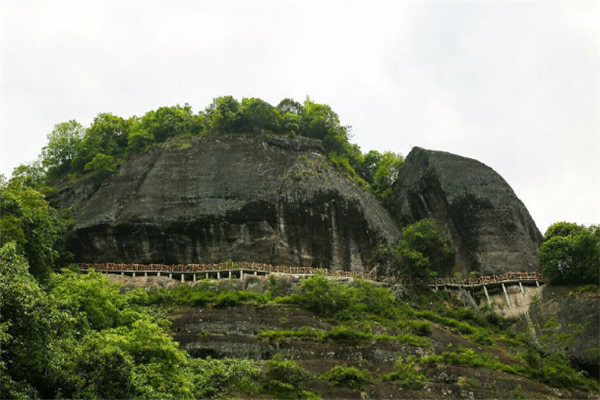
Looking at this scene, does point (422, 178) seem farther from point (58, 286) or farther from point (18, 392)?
point (18, 392)

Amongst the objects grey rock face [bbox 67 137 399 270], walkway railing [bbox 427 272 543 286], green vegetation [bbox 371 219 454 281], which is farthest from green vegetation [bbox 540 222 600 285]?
grey rock face [bbox 67 137 399 270]

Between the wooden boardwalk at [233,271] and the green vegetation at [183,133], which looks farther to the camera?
the green vegetation at [183,133]

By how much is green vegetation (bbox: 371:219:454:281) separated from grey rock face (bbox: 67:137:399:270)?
9.14 feet

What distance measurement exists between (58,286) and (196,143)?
25.5 meters

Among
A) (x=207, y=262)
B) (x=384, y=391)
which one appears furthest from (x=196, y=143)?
(x=384, y=391)

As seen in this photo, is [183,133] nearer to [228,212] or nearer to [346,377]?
[228,212]

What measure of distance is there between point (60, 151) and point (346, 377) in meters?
38.3

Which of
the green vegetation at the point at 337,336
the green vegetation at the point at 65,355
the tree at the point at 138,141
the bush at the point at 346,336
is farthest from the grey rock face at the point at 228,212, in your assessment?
the green vegetation at the point at 65,355

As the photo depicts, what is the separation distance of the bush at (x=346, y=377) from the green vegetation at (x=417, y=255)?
15255 mm

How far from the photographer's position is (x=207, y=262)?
40938 millimetres

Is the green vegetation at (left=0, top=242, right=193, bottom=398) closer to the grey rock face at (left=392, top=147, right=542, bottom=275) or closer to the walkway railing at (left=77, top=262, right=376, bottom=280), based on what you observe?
the walkway railing at (left=77, top=262, right=376, bottom=280)

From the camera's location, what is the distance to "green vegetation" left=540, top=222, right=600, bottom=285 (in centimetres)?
3744

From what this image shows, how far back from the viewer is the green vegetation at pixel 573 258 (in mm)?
37438

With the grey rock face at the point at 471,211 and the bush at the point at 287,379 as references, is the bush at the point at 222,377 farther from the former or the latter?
the grey rock face at the point at 471,211
